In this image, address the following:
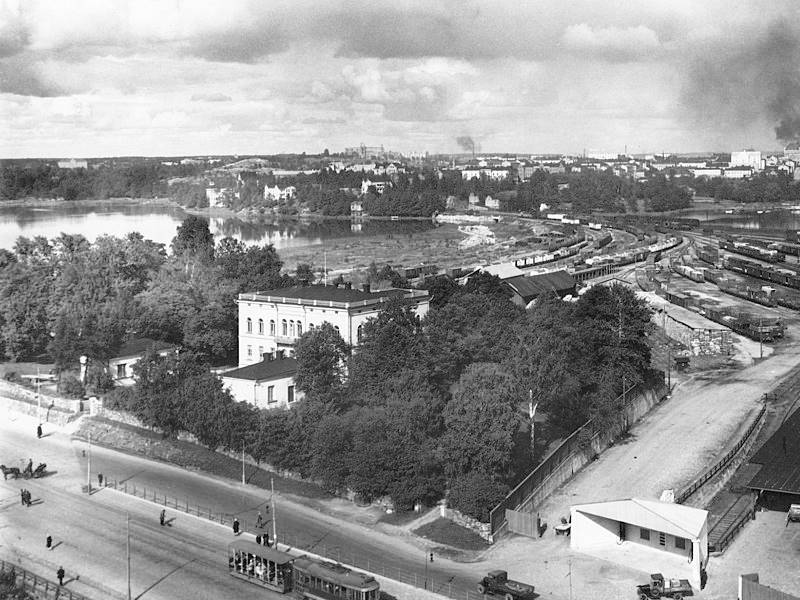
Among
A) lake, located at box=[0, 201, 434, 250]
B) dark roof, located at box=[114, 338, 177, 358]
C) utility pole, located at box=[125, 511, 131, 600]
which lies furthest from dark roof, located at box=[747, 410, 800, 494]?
lake, located at box=[0, 201, 434, 250]

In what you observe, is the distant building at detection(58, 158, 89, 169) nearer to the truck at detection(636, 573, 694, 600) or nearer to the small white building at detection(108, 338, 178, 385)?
the small white building at detection(108, 338, 178, 385)

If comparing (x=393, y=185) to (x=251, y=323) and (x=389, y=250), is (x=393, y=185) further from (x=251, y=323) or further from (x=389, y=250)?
(x=251, y=323)

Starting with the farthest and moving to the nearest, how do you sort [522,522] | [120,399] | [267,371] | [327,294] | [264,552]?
[327,294] < [120,399] < [267,371] < [522,522] < [264,552]

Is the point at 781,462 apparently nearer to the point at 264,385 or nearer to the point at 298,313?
the point at 264,385

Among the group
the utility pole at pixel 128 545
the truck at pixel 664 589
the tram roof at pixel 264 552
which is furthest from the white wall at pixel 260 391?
the truck at pixel 664 589

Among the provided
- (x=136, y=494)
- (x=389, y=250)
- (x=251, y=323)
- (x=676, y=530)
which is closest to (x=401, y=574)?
(x=676, y=530)

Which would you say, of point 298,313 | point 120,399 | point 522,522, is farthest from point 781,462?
point 120,399
